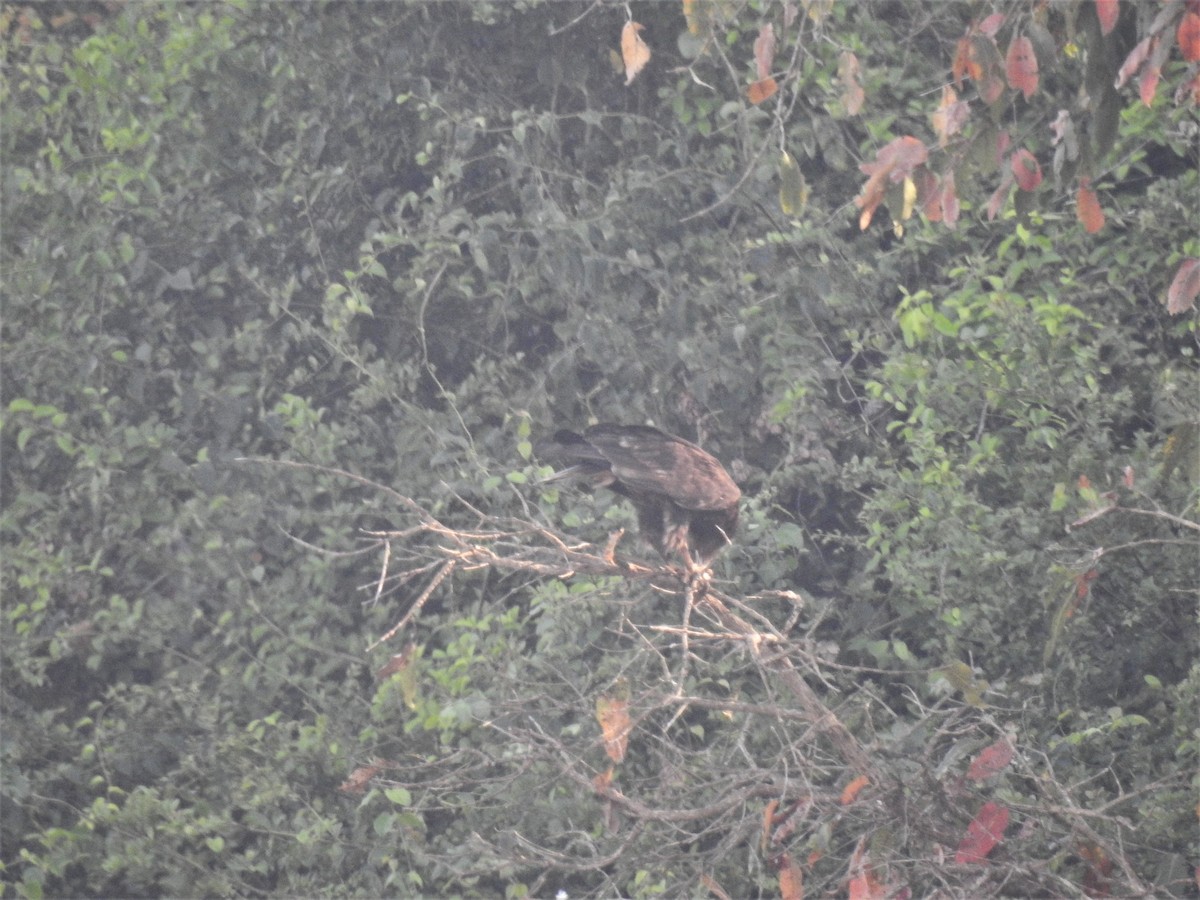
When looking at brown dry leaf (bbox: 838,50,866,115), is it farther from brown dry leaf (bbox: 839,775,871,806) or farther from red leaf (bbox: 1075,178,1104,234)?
brown dry leaf (bbox: 839,775,871,806)

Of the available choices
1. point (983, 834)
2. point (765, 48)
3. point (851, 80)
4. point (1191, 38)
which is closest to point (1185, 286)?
point (1191, 38)

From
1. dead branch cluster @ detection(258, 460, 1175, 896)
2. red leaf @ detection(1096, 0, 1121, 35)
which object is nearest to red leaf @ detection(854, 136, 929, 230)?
red leaf @ detection(1096, 0, 1121, 35)

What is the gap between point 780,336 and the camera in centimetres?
457

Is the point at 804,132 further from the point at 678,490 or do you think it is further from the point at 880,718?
the point at 880,718

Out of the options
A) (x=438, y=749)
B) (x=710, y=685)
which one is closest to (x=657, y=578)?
(x=710, y=685)

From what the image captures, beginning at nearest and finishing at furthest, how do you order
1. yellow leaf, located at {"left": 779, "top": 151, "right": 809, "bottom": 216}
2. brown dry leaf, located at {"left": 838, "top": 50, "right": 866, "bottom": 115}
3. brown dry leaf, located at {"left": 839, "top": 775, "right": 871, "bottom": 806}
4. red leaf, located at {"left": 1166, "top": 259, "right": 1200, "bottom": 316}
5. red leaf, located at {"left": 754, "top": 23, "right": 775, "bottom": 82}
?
red leaf, located at {"left": 1166, "top": 259, "right": 1200, "bottom": 316}
brown dry leaf, located at {"left": 839, "top": 775, "right": 871, "bottom": 806}
red leaf, located at {"left": 754, "top": 23, "right": 775, "bottom": 82}
brown dry leaf, located at {"left": 838, "top": 50, "right": 866, "bottom": 115}
yellow leaf, located at {"left": 779, "top": 151, "right": 809, "bottom": 216}

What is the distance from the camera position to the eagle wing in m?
3.92

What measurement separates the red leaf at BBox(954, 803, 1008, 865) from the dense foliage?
36 centimetres

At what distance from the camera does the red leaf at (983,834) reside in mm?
2746

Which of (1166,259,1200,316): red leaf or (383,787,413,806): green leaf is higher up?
(1166,259,1200,316): red leaf

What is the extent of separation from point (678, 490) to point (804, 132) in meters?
1.52

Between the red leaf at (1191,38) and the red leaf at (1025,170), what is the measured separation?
0.47 meters

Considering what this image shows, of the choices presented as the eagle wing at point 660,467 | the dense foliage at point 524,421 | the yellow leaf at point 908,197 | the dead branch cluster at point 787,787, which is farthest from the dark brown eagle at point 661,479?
the yellow leaf at point 908,197

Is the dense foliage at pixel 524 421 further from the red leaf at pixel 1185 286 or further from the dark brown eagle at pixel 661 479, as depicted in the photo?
the red leaf at pixel 1185 286
